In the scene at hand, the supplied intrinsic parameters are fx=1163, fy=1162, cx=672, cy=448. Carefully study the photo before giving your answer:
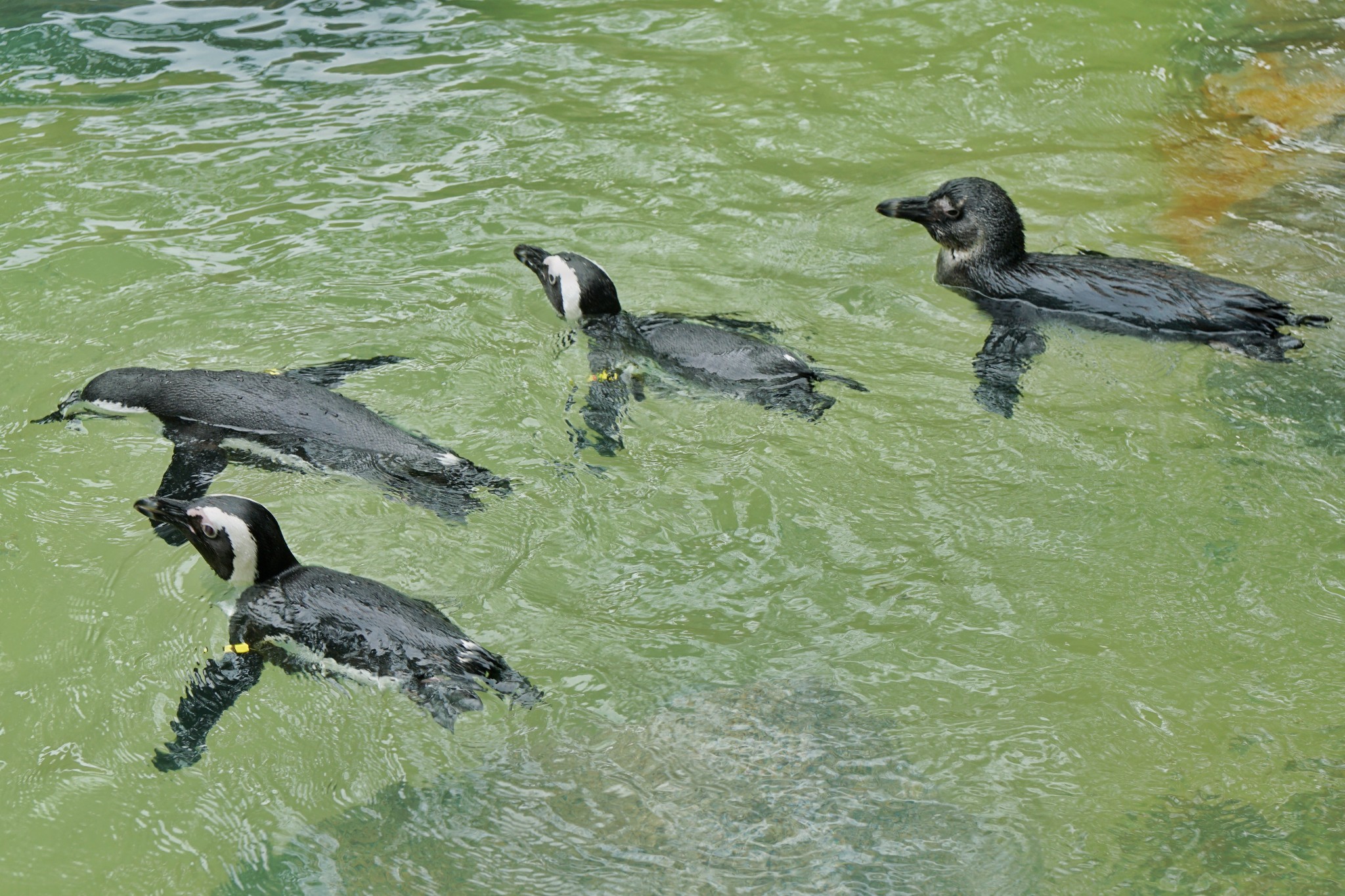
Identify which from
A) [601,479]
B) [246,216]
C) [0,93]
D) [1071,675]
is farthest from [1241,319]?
[0,93]

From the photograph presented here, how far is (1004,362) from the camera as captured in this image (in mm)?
4457

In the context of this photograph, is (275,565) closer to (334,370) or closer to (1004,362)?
(334,370)

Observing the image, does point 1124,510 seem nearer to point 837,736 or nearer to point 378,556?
point 837,736

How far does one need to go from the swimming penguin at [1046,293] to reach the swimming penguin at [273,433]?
6.52 ft

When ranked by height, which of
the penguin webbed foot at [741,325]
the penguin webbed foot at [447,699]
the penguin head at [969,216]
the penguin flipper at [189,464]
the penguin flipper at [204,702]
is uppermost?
the penguin head at [969,216]

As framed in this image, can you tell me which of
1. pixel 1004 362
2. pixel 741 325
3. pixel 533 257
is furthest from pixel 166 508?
pixel 1004 362

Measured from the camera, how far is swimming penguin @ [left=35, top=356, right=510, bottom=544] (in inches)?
148

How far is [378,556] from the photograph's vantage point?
144 inches

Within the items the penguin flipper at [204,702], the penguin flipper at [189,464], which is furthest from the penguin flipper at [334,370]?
the penguin flipper at [204,702]

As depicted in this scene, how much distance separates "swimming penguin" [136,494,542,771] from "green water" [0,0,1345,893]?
0.09m

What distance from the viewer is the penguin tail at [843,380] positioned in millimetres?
4289

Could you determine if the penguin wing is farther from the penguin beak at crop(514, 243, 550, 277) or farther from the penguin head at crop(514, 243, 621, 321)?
the penguin beak at crop(514, 243, 550, 277)

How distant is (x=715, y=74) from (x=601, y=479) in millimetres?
3732

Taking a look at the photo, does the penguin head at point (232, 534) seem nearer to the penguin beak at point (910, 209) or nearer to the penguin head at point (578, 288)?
the penguin head at point (578, 288)
